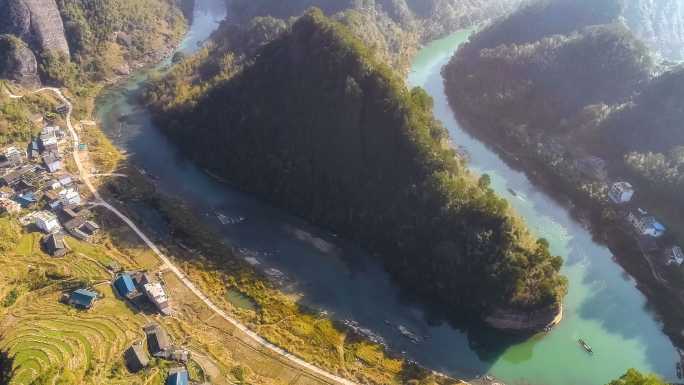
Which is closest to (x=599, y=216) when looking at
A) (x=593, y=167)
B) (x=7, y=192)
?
(x=593, y=167)

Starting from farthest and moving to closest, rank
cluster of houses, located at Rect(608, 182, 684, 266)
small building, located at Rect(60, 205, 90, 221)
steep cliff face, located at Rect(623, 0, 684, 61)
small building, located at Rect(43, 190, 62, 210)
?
steep cliff face, located at Rect(623, 0, 684, 61) → small building, located at Rect(43, 190, 62, 210) → small building, located at Rect(60, 205, 90, 221) → cluster of houses, located at Rect(608, 182, 684, 266)

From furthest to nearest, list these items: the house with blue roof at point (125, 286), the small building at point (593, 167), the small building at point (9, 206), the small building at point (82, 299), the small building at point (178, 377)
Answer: the small building at point (593, 167), the small building at point (9, 206), the house with blue roof at point (125, 286), the small building at point (82, 299), the small building at point (178, 377)

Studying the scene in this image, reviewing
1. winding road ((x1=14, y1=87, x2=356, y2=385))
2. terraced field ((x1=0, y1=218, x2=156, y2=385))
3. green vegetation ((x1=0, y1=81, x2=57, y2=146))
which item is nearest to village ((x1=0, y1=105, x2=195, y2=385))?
terraced field ((x1=0, y1=218, x2=156, y2=385))

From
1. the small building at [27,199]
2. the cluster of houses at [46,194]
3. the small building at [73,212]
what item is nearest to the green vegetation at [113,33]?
the cluster of houses at [46,194]

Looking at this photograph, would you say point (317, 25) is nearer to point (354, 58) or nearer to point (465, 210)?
point (354, 58)

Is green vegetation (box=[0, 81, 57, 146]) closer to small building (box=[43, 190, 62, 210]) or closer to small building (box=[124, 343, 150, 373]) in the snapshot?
small building (box=[43, 190, 62, 210])

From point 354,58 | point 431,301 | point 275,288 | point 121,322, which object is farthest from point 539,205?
point 121,322

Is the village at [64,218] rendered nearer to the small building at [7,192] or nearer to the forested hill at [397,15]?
the small building at [7,192]
